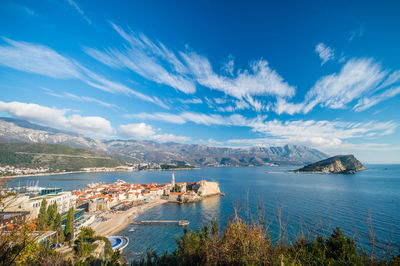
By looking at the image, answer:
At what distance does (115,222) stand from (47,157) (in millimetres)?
131109

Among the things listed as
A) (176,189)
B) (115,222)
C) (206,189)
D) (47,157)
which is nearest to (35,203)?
(115,222)

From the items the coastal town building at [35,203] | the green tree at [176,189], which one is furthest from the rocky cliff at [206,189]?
the coastal town building at [35,203]

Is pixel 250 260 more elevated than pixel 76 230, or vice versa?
pixel 250 260

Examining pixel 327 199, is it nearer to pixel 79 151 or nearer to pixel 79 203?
pixel 79 203

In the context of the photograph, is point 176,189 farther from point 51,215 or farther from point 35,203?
point 51,215

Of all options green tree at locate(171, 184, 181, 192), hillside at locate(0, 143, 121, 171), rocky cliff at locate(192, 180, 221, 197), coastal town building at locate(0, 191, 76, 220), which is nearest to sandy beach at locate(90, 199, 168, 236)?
coastal town building at locate(0, 191, 76, 220)

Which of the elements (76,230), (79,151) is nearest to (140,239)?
(76,230)

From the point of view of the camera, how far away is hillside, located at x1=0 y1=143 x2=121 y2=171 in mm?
107506

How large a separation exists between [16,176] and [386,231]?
128 m

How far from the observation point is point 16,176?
281ft

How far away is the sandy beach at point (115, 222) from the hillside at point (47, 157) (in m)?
A: 108

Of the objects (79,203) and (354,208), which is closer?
(354,208)

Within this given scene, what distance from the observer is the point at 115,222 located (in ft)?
94.5

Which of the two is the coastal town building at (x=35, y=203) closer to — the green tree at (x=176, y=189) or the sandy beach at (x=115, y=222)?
the sandy beach at (x=115, y=222)
